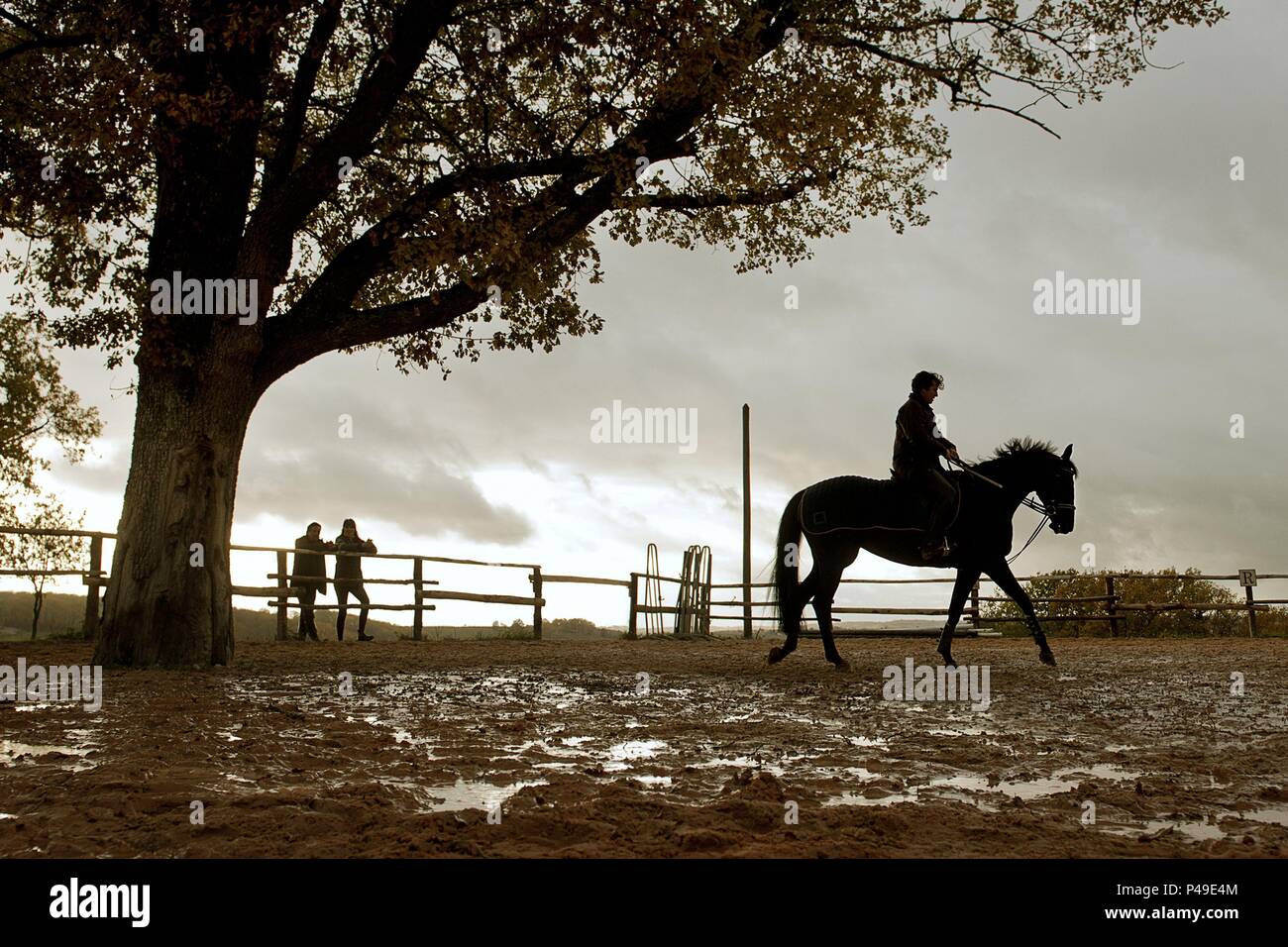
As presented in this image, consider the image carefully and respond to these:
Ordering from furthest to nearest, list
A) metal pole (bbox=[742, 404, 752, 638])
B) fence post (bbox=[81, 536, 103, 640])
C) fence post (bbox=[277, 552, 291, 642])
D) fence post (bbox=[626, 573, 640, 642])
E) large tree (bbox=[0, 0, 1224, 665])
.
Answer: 1. metal pole (bbox=[742, 404, 752, 638])
2. fence post (bbox=[626, 573, 640, 642])
3. fence post (bbox=[277, 552, 291, 642])
4. fence post (bbox=[81, 536, 103, 640])
5. large tree (bbox=[0, 0, 1224, 665])

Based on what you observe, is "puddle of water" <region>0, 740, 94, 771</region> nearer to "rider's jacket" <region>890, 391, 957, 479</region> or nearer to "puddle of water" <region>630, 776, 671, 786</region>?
"puddle of water" <region>630, 776, 671, 786</region>

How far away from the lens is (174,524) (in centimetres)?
1067

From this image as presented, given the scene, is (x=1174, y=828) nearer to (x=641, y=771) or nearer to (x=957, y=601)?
(x=641, y=771)

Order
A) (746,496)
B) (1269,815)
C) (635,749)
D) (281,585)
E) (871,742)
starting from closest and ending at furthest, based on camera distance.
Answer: (1269,815), (635,749), (871,742), (281,585), (746,496)

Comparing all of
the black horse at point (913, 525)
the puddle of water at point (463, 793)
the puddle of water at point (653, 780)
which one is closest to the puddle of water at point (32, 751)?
the puddle of water at point (463, 793)

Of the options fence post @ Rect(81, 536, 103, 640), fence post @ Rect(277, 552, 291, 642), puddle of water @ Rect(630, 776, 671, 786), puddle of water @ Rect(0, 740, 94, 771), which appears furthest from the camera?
fence post @ Rect(277, 552, 291, 642)

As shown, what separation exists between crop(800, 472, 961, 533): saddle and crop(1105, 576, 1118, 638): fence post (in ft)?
45.4

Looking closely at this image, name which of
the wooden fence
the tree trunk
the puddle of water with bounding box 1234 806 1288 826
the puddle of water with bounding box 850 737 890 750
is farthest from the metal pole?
the puddle of water with bounding box 1234 806 1288 826

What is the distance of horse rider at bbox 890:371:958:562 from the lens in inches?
409

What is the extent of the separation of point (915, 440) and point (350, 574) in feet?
38.9

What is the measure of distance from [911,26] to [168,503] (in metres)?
10.4

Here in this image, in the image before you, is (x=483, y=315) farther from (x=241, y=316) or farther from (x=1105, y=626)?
(x=1105, y=626)

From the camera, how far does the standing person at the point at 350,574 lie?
18531 millimetres

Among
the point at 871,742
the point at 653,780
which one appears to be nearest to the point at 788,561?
the point at 871,742
